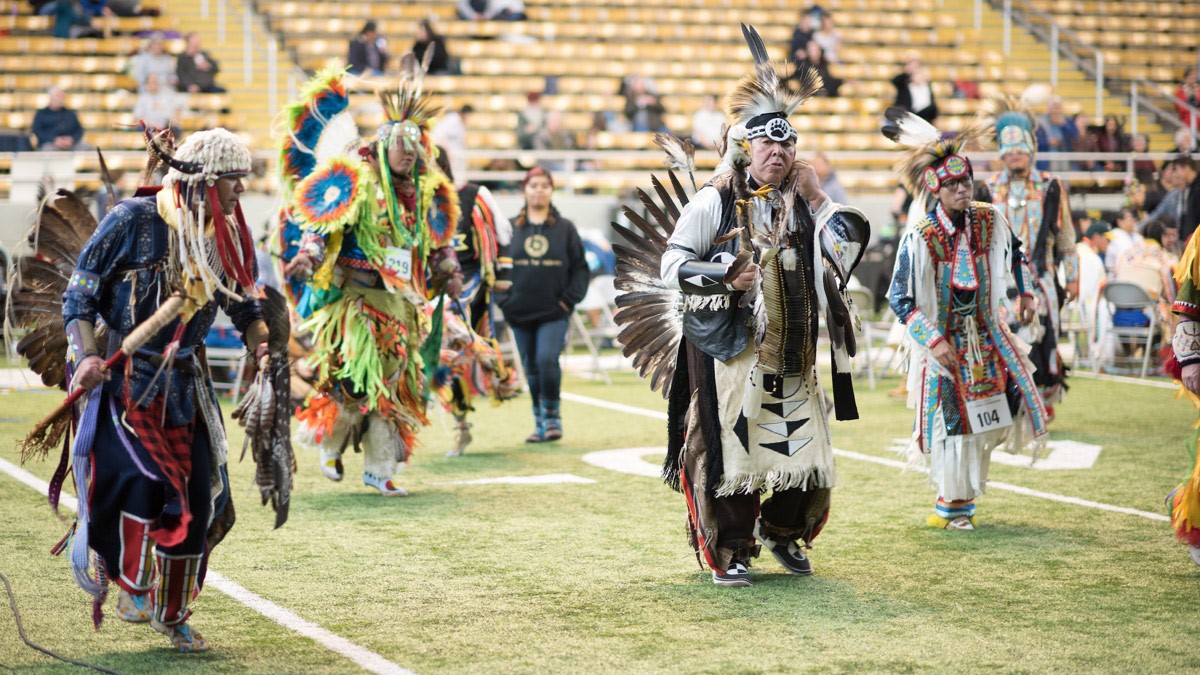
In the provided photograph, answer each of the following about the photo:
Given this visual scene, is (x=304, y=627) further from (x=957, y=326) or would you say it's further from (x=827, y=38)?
(x=827, y=38)

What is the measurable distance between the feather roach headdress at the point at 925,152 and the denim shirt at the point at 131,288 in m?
3.56

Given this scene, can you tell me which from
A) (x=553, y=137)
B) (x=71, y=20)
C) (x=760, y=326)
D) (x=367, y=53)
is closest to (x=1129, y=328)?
(x=553, y=137)

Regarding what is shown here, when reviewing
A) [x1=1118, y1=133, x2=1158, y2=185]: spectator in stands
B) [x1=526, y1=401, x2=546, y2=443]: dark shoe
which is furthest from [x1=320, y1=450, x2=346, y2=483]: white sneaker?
[x1=1118, y1=133, x2=1158, y2=185]: spectator in stands

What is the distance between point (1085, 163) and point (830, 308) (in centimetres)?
1549

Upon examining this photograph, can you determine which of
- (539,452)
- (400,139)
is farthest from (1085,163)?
(400,139)

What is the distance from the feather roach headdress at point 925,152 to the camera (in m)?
6.87

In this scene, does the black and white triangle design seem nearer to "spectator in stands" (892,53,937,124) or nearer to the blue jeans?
the blue jeans

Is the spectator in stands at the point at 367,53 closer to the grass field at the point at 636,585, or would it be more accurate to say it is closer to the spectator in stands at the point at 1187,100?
the grass field at the point at 636,585

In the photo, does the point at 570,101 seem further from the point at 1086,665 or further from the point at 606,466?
the point at 1086,665

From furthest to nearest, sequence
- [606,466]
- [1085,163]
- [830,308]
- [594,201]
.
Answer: [1085,163], [594,201], [606,466], [830,308]

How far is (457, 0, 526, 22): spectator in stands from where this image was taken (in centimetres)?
2139

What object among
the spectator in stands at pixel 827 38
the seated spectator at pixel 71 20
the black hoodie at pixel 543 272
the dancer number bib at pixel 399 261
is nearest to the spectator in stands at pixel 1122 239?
the black hoodie at pixel 543 272

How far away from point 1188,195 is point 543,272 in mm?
6204

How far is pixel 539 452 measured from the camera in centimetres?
948
